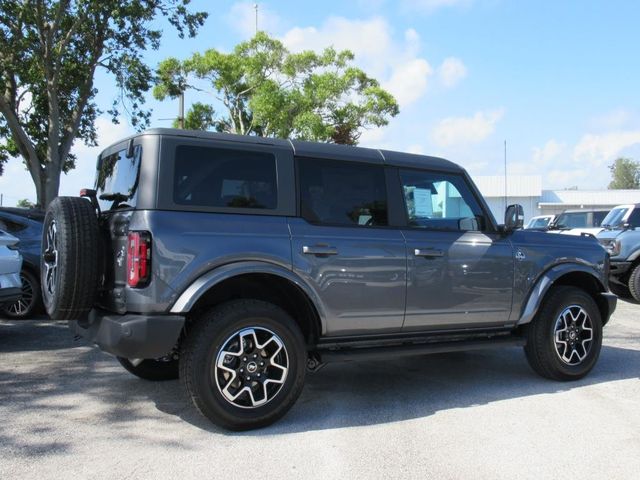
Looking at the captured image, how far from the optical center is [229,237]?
4012mm

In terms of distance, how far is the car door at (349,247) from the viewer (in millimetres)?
4328

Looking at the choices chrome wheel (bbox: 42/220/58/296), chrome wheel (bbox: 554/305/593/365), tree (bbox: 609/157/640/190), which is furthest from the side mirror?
tree (bbox: 609/157/640/190)

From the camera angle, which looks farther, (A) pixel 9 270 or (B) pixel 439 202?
(A) pixel 9 270

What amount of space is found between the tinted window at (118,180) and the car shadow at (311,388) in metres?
1.53

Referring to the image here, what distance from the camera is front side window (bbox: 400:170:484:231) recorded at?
4980mm

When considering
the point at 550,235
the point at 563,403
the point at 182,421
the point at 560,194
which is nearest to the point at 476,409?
the point at 563,403

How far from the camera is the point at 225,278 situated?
3.94 m

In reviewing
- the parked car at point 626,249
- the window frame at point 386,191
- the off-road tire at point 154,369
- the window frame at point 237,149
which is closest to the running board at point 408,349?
the window frame at point 386,191

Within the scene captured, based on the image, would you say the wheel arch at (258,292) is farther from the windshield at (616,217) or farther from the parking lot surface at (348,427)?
the windshield at (616,217)

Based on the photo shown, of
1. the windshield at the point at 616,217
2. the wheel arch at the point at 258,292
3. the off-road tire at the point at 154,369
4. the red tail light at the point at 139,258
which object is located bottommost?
the off-road tire at the point at 154,369

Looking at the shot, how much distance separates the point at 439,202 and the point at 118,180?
8.70 ft

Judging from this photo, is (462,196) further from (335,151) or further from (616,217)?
(616,217)

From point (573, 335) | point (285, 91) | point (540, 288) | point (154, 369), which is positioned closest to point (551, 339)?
point (573, 335)

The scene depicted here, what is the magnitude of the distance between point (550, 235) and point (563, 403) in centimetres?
Result: 156
